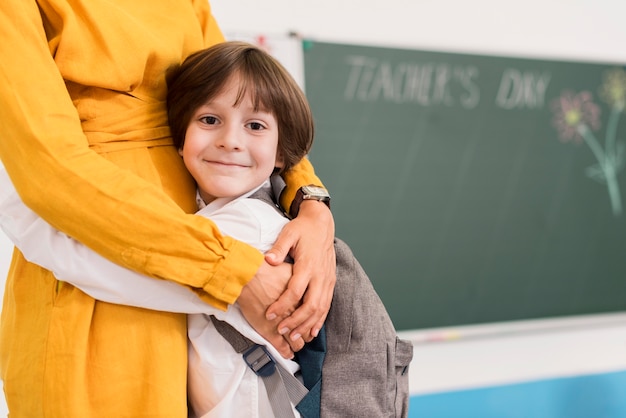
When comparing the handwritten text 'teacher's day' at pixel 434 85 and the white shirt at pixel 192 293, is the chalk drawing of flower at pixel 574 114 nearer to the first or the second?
the handwritten text 'teacher's day' at pixel 434 85

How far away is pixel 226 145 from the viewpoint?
1200 millimetres

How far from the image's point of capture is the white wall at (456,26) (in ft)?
8.24

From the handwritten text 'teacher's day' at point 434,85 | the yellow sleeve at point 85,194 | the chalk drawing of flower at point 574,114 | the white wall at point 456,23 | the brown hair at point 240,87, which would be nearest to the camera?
the yellow sleeve at point 85,194

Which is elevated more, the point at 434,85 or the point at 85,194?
the point at 85,194

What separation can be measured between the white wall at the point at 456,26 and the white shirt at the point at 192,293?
1.48 metres

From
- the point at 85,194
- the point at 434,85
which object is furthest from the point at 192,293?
the point at 434,85

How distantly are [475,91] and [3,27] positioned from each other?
2.10 metres

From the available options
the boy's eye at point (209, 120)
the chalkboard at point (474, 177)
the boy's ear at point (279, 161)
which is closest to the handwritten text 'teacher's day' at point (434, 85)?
the chalkboard at point (474, 177)

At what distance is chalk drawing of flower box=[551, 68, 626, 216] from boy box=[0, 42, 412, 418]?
6.29ft

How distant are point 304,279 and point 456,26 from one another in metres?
1.96

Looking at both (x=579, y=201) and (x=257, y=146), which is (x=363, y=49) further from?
(x=257, y=146)

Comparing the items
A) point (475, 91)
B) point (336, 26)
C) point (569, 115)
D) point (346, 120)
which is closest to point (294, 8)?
point (336, 26)

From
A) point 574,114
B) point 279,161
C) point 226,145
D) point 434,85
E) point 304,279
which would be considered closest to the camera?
point 304,279

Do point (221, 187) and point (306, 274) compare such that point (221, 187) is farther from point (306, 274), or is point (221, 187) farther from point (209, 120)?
point (306, 274)
